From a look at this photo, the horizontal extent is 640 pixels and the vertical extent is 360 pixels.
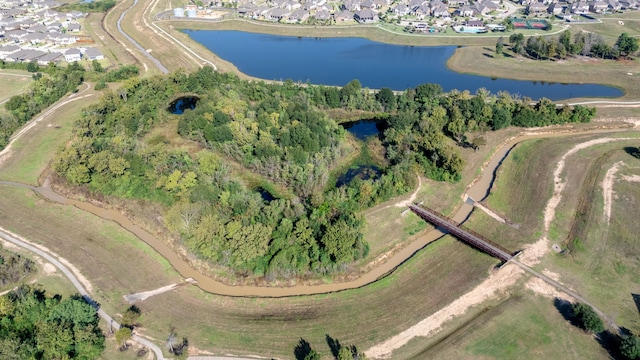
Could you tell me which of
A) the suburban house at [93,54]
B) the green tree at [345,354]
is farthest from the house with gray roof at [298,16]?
the green tree at [345,354]

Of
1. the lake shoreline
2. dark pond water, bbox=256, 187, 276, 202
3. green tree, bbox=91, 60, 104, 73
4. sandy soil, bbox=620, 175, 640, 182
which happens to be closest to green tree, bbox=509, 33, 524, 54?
the lake shoreline

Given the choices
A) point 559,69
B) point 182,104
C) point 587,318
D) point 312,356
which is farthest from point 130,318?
point 559,69

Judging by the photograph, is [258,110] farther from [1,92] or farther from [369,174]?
[1,92]

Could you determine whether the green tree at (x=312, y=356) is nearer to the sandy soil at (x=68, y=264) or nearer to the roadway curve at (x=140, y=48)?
the sandy soil at (x=68, y=264)

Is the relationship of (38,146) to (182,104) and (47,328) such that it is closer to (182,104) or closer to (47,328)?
(182,104)

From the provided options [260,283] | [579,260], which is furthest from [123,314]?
[579,260]

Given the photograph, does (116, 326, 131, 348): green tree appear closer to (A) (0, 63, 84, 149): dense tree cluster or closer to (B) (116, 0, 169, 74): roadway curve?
(A) (0, 63, 84, 149): dense tree cluster
